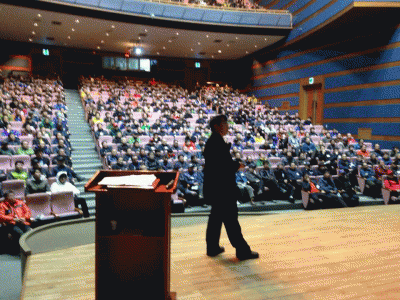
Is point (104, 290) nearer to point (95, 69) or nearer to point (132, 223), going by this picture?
point (132, 223)

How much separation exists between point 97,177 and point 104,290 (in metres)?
0.50

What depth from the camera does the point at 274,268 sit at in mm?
2092

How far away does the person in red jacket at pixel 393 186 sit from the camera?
17.6ft

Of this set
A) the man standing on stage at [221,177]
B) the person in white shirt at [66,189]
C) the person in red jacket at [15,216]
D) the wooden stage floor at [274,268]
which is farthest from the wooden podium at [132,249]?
the person in white shirt at [66,189]

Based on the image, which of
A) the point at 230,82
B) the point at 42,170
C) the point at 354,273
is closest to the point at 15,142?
the point at 42,170

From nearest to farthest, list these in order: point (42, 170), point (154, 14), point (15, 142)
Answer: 1. point (42, 170)
2. point (15, 142)
3. point (154, 14)

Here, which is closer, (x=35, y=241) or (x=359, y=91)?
(x=35, y=241)

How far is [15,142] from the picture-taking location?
18.5 feet

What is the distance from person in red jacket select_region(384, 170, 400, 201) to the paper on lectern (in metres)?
5.12

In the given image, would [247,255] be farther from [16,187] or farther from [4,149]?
[4,149]

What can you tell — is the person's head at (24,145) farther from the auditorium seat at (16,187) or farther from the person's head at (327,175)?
the person's head at (327,175)

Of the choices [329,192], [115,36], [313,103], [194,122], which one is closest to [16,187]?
[329,192]

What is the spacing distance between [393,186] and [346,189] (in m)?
0.74

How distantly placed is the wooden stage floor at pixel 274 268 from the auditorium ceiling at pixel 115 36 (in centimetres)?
811
